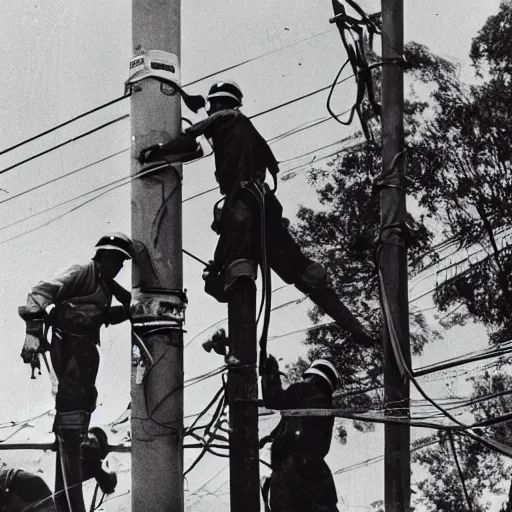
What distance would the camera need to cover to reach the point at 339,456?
21.7ft

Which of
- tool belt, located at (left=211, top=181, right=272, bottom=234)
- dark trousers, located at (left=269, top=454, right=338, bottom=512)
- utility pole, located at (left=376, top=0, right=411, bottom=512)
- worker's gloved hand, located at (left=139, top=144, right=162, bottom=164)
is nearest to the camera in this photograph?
worker's gloved hand, located at (left=139, top=144, right=162, bottom=164)

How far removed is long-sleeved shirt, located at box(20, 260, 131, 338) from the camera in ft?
22.6

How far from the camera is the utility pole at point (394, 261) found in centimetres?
625

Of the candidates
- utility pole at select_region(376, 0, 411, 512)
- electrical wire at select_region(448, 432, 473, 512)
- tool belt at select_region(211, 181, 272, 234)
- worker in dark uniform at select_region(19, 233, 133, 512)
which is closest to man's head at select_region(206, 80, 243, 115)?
tool belt at select_region(211, 181, 272, 234)

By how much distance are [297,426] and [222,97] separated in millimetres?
2262

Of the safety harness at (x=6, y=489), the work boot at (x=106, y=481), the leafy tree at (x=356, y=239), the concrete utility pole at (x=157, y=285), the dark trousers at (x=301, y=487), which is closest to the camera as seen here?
the concrete utility pole at (x=157, y=285)

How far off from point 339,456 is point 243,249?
4.89 ft

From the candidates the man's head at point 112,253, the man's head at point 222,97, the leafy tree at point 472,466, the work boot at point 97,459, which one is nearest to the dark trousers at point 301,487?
the leafy tree at point 472,466

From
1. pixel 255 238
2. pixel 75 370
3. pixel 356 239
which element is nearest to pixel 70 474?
pixel 75 370

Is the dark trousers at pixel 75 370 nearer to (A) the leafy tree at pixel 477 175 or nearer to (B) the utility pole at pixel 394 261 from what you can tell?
(B) the utility pole at pixel 394 261

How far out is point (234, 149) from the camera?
6.66m

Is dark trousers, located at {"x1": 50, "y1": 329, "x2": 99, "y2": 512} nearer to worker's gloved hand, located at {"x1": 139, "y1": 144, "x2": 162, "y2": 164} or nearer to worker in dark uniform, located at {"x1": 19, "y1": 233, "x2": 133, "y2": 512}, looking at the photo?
worker in dark uniform, located at {"x1": 19, "y1": 233, "x2": 133, "y2": 512}

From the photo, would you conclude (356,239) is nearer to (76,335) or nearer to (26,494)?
(76,335)

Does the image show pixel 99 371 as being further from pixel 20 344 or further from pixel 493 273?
pixel 493 273
